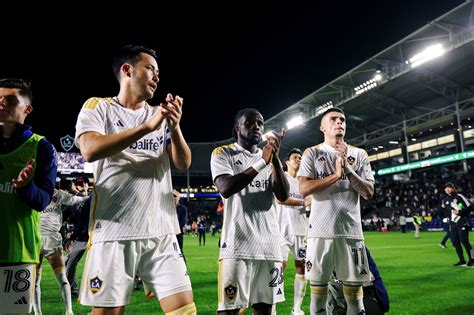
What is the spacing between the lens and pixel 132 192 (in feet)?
8.84

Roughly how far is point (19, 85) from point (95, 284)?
1.66m

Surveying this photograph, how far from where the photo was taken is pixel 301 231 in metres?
7.76

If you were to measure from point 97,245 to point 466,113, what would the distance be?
37.9 meters

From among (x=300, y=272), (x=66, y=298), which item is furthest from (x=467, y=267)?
(x=66, y=298)

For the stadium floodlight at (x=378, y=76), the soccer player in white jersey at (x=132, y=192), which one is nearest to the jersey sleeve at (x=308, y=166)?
the soccer player in white jersey at (x=132, y=192)

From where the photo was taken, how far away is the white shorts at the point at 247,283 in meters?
3.47

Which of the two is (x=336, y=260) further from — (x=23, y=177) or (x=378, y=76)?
(x=378, y=76)

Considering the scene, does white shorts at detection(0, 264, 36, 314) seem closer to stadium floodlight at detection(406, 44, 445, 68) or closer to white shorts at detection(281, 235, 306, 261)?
white shorts at detection(281, 235, 306, 261)

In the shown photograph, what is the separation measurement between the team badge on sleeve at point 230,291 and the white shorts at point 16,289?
156 cm

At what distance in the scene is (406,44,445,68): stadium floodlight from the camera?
26875mm

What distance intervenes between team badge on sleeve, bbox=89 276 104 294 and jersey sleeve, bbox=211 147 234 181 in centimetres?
160

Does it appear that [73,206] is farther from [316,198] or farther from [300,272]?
[316,198]

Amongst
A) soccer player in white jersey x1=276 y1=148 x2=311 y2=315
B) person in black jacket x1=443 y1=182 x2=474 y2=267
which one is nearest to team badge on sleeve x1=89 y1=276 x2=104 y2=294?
soccer player in white jersey x1=276 y1=148 x2=311 y2=315

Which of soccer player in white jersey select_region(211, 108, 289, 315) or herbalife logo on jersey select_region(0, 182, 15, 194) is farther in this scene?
soccer player in white jersey select_region(211, 108, 289, 315)
